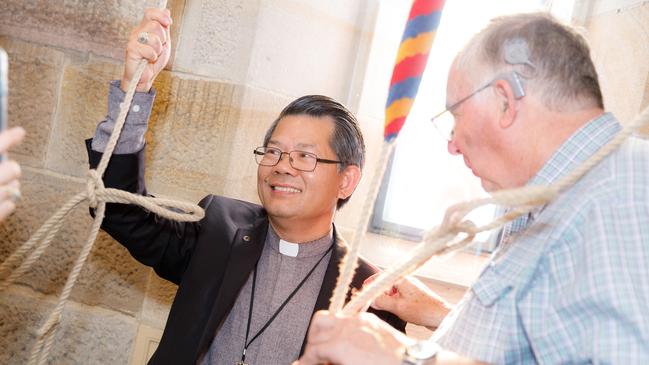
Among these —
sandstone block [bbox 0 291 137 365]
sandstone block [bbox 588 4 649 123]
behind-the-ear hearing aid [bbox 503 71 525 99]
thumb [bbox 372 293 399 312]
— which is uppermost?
sandstone block [bbox 588 4 649 123]

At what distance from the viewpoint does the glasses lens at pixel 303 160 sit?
169 centimetres

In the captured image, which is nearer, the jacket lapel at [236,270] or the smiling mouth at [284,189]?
the jacket lapel at [236,270]

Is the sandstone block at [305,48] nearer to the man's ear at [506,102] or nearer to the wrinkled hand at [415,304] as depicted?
the wrinkled hand at [415,304]

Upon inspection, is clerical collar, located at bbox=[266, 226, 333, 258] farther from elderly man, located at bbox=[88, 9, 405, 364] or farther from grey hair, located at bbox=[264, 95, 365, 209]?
grey hair, located at bbox=[264, 95, 365, 209]

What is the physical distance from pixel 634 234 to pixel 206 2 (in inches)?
54.4

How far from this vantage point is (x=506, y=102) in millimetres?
1013

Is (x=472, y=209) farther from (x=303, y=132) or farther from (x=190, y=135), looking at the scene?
(x=190, y=135)

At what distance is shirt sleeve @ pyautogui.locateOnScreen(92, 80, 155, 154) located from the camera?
53.0 inches

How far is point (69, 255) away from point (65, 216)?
767mm

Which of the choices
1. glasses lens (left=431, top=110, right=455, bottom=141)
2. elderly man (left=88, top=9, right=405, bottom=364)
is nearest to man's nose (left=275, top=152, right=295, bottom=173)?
elderly man (left=88, top=9, right=405, bottom=364)

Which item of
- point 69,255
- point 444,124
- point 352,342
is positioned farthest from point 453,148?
point 69,255

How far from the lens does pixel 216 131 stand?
6.12ft

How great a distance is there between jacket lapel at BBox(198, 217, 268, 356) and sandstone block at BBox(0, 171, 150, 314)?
37cm

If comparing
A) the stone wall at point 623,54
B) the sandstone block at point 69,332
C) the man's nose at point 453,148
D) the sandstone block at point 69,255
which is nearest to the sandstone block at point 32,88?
the sandstone block at point 69,255
